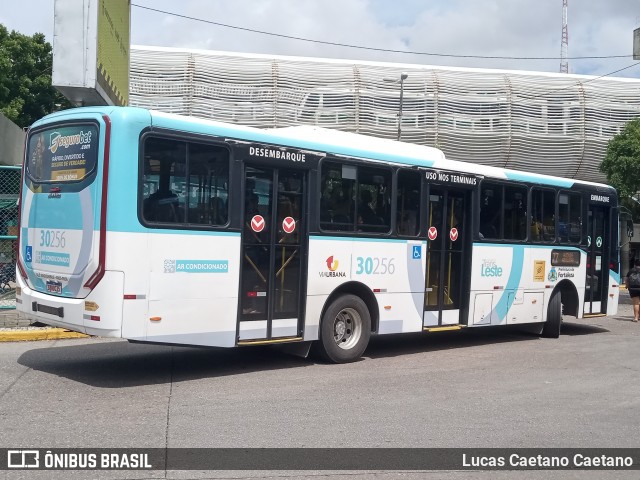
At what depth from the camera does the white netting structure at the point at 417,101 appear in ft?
112

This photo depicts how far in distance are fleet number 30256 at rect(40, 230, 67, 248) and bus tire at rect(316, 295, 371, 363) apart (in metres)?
3.58

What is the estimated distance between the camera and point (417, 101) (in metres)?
35.3

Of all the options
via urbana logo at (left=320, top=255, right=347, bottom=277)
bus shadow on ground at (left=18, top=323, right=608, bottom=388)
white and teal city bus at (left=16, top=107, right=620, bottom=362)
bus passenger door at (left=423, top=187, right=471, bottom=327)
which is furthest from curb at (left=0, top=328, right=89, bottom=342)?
A: bus passenger door at (left=423, top=187, right=471, bottom=327)

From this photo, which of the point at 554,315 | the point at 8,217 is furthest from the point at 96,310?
the point at 554,315

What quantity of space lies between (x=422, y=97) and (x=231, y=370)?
27.6 meters

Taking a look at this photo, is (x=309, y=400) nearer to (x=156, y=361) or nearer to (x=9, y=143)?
(x=156, y=361)

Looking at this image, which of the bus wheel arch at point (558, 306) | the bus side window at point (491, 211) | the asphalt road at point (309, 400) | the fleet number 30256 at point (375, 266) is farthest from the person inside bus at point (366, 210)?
the bus wheel arch at point (558, 306)

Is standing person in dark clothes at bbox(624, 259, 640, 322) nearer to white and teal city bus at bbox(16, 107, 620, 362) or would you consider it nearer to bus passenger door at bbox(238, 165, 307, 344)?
white and teal city bus at bbox(16, 107, 620, 362)

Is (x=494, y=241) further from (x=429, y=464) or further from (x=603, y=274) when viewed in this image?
(x=429, y=464)

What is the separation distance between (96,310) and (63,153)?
6.52 ft

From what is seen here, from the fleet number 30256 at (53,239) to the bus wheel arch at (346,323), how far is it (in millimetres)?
3561

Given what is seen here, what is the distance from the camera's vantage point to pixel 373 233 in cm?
1073

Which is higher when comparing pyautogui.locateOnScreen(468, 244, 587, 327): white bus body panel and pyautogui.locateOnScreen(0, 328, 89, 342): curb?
pyautogui.locateOnScreen(468, 244, 587, 327): white bus body panel

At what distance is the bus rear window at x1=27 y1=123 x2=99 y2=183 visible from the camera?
8.23 metres
